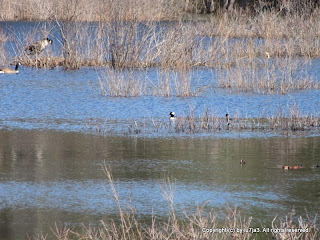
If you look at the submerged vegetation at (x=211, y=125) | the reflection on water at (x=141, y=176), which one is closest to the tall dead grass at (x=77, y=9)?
the submerged vegetation at (x=211, y=125)

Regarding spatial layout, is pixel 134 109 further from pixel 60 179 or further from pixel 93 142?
pixel 60 179

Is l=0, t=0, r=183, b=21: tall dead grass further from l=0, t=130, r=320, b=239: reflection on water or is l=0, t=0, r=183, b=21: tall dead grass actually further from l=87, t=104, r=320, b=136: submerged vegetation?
l=0, t=130, r=320, b=239: reflection on water

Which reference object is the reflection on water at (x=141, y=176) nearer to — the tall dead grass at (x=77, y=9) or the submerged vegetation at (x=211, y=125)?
the submerged vegetation at (x=211, y=125)

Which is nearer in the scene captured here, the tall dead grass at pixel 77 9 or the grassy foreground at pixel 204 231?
the grassy foreground at pixel 204 231

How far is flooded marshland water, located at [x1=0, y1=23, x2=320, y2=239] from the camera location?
694 cm

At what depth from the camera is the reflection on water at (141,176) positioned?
6844 mm

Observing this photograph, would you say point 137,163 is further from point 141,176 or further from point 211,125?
point 211,125

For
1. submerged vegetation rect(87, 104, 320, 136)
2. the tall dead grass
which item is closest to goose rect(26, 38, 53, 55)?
the tall dead grass

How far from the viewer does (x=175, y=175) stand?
8297 millimetres

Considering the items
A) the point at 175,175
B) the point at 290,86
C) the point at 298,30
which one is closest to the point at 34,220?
the point at 175,175

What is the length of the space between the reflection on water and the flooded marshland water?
0.01 meters

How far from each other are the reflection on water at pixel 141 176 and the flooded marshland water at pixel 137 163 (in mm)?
11

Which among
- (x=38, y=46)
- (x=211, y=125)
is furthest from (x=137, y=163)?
(x=38, y=46)

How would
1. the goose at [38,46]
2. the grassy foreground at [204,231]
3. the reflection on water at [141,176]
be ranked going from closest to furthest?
the grassy foreground at [204,231] < the reflection on water at [141,176] < the goose at [38,46]
